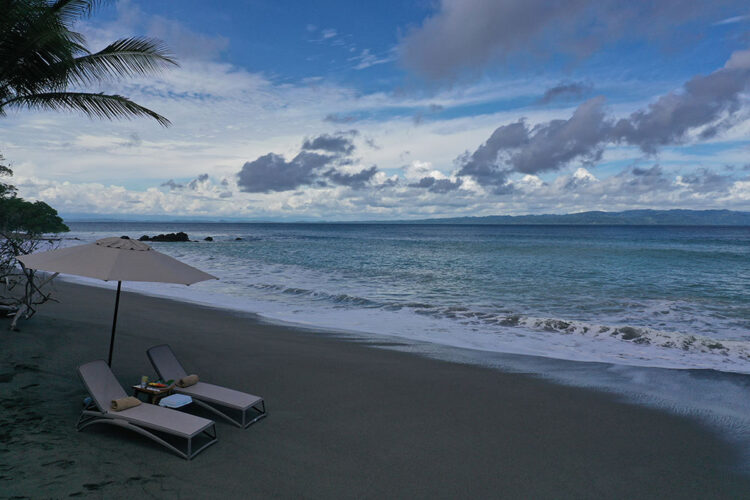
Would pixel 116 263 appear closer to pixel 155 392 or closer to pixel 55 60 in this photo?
pixel 155 392

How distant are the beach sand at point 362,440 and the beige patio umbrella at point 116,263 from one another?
5.92ft

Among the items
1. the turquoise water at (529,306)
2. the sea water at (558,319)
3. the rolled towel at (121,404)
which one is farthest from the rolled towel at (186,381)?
the turquoise water at (529,306)

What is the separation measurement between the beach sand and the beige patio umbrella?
1.80 meters

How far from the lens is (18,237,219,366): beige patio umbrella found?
5141 millimetres

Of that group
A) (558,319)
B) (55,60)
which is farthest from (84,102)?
(558,319)

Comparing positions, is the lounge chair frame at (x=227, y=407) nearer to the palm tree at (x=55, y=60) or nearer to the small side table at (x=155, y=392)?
the small side table at (x=155, y=392)

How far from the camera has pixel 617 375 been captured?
8172 millimetres

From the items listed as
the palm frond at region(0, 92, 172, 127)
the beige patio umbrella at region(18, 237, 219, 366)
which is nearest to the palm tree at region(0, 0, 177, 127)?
the palm frond at region(0, 92, 172, 127)

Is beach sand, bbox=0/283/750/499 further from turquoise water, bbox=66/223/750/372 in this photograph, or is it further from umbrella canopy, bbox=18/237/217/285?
turquoise water, bbox=66/223/750/372

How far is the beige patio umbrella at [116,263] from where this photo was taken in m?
5.14

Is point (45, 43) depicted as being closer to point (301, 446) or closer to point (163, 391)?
point (163, 391)

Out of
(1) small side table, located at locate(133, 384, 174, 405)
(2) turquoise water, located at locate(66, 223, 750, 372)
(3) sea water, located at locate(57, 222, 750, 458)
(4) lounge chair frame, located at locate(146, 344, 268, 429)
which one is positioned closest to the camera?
(4) lounge chair frame, located at locate(146, 344, 268, 429)

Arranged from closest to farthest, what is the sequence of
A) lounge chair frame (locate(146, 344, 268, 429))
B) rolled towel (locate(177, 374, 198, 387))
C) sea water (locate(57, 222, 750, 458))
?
lounge chair frame (locate(146, 344, 268, 429)) → rolled towel (locate(177, 374, 198, 387)) → sea water (locate(57, 222, 750, 458))

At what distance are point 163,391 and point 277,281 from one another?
16.0 m
